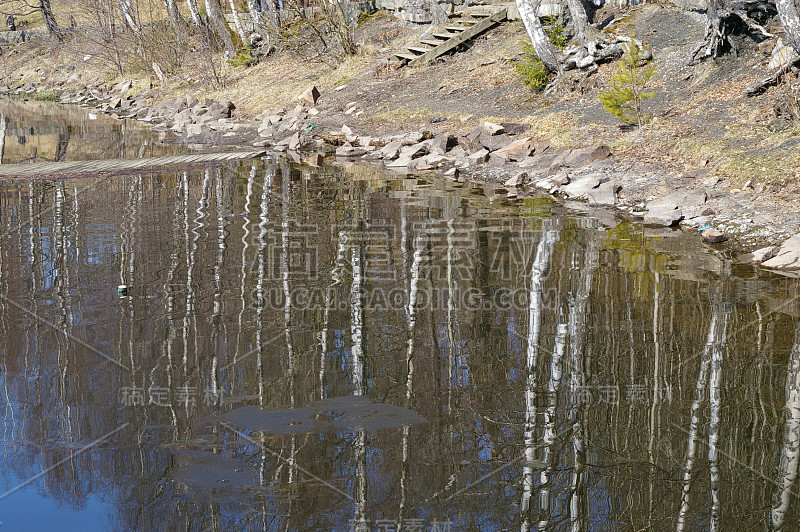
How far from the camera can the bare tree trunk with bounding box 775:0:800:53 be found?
38.7 ft

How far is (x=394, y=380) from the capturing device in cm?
550

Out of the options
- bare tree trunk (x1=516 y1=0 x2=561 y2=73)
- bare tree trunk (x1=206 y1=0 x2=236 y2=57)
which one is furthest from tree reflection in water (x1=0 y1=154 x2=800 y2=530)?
bare tree trunk (x1=206 y1=0 x2=236 y2=57)

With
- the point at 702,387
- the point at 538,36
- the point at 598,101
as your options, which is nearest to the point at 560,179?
the point at 598,101

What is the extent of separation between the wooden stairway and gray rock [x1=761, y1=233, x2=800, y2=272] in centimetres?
1469

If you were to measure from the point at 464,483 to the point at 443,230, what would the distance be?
18.9ft

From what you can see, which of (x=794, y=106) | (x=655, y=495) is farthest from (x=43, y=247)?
(x=794, y=106)

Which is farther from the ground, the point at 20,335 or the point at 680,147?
the point at 680,147

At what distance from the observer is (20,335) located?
20.9ft

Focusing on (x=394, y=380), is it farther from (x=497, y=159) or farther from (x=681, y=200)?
(x=497, y=159)

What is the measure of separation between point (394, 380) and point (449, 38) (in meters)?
18.1

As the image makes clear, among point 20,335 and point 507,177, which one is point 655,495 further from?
point 507,177

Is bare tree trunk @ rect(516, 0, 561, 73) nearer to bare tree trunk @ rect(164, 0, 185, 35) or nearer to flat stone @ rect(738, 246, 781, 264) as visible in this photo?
flat stone @ rect(738, 246, 781, 264)

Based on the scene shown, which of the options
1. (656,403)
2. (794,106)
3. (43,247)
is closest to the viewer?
(656,403)

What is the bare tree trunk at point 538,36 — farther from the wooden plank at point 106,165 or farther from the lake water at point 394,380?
the lake water at point 394,380
